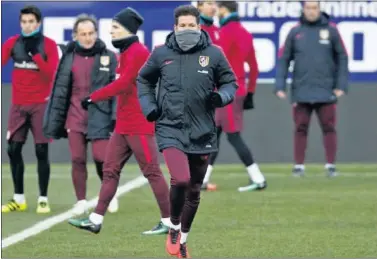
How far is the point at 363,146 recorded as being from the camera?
780 inches

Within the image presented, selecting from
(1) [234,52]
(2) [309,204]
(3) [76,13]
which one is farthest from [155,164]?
(3) [76,13]

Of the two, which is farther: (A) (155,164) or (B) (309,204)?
(B) (309,204)

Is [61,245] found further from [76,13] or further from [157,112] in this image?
[76,13]

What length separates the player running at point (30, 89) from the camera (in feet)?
47.1

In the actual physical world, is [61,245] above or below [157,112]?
below

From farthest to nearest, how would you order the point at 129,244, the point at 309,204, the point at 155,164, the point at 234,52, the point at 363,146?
the point at 363,146 → the point at 234,52 → the point at 309,204 → the point at 155,164 → the point at 129,244

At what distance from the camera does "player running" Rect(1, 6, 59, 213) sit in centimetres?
1437

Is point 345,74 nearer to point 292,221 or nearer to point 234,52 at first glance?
point 234,52

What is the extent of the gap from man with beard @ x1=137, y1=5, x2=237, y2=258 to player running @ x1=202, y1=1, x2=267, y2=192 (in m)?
4.91

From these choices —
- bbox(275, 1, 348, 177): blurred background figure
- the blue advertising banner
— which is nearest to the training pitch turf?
bbox(275, 1, 348, 177): blurred background figure

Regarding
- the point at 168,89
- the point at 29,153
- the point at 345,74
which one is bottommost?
the point at 29,153

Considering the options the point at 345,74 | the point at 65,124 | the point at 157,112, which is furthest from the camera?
the point at 345,74

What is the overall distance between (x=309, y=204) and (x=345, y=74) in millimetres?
3093

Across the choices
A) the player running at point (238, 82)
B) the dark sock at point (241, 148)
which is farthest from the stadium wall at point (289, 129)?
the dark sock at point (241, 148)
